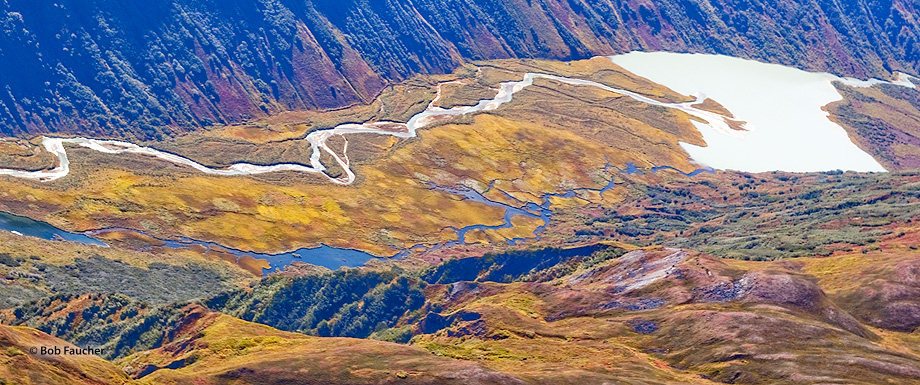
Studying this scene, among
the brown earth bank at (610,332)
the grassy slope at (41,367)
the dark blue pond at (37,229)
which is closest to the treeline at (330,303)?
the brown earth bank at (610,332)

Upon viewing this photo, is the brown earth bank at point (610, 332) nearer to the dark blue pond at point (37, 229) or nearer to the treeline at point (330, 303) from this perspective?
the treeline at point (330, 303)

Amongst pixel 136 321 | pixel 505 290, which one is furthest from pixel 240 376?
pixel 505 290

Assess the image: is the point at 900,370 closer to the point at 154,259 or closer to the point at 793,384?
the point at 793,384

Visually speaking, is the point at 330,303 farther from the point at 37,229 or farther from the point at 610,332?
the point at 37,229

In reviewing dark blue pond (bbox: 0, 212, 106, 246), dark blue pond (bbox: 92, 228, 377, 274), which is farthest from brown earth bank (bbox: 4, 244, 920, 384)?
dark blue pond (bbox: 0, 212, 106, 246)

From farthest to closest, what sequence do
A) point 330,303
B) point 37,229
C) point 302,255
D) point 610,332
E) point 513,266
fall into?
point 302,255, point 37,229, point 513,266, point 330,303, point 610,332

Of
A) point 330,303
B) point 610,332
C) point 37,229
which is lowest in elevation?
point 610,332

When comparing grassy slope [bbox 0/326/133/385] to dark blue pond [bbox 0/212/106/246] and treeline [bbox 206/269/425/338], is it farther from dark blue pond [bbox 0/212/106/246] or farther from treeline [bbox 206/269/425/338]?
dark blue pond [bbox 0/212/106/246]

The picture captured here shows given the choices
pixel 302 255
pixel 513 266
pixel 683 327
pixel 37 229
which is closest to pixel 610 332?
pixel 683 327
